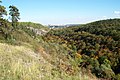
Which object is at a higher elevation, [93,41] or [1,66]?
[1,66]

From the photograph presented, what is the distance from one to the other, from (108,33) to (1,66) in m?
136

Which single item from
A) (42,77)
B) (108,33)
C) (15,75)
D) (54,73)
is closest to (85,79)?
(54,73)

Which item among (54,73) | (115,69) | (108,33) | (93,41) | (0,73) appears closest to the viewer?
(0,73)

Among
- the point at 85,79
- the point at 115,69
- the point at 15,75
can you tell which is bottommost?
the point at 115,69

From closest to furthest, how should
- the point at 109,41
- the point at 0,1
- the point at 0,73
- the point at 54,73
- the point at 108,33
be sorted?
the point at 0,73
the point at 54,73
the point at 0,1
the point at 109,41
the point at 108,33

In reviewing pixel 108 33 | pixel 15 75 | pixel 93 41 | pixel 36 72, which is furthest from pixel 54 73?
pixel 108 33

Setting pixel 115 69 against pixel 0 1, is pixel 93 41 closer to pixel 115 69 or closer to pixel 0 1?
pixel 115 69

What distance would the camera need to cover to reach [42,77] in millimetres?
8648

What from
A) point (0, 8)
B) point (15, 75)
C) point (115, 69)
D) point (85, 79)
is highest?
point (0, 8)

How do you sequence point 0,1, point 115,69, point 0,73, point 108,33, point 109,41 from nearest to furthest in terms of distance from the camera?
point 0,73
point 0,1
point 115,69
point 109,41
point 108,33

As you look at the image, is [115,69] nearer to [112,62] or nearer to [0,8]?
[112,62]

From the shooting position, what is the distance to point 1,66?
339 inches

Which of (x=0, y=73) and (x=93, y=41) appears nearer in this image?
(x=0, y=73)

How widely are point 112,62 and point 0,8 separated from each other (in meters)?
53.7
